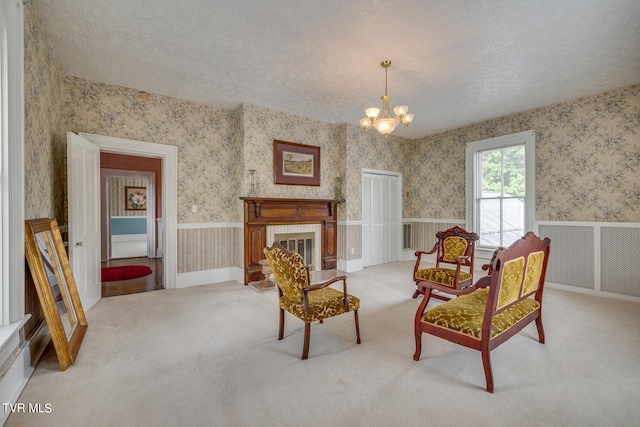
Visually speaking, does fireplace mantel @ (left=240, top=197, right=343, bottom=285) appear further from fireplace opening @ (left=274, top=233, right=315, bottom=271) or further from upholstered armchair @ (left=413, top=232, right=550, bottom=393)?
upholstered armchair @ (left=413, top=232, right=550, bottom=393)

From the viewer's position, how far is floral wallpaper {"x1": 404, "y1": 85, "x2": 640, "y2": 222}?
3.74 metres

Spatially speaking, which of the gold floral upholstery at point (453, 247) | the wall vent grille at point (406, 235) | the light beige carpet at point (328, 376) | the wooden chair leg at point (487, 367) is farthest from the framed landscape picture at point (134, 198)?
the wooden chair leg at point (487, 367)

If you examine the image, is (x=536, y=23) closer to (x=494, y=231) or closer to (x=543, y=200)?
(x=543, y=200)

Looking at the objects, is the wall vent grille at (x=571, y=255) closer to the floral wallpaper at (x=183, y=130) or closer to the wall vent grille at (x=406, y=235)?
the wall vent grille at (x=406, y=235)

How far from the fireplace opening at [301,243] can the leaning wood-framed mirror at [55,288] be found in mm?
2698

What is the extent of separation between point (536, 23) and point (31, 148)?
14.5 feet

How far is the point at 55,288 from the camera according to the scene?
2422 mm

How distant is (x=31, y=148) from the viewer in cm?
231

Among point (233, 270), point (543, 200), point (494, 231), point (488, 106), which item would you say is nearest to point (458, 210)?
point (494, 231)

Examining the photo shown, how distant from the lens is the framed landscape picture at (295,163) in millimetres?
4773

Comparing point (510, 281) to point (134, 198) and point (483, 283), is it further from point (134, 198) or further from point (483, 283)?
point (134, 198)

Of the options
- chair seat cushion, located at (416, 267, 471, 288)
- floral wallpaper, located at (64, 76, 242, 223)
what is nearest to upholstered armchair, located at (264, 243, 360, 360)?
chair seat cushion, located at (416, 267, 471, 288)

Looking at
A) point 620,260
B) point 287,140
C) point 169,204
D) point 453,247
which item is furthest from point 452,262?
point 169,204

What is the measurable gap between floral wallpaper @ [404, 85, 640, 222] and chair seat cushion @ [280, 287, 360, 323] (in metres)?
3.99
